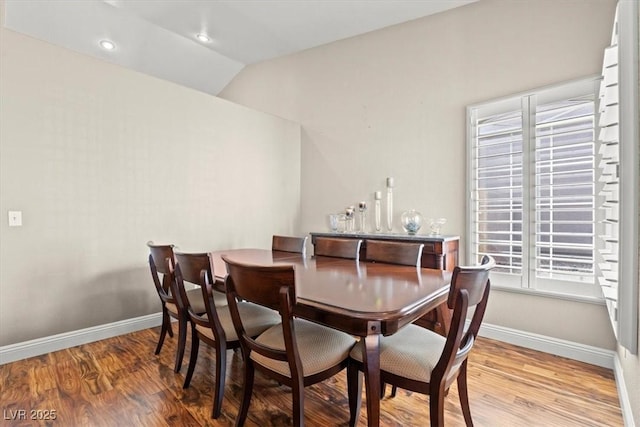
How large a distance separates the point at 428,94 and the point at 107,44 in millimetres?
4073

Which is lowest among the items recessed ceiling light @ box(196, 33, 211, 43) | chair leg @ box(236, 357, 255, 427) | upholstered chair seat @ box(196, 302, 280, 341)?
chair leg @ box(236, 357, 255, 427)

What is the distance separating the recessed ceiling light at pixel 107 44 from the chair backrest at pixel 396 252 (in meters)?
4.24

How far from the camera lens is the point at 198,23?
11.8 ft

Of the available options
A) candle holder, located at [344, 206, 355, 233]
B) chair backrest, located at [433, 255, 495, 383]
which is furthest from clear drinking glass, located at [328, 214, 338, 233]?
chair backrest, located at [433, 255, 495, 383]

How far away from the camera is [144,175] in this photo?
9.91 ft

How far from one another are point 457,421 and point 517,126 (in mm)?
2338

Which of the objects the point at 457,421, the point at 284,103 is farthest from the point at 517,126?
the point at 284,103

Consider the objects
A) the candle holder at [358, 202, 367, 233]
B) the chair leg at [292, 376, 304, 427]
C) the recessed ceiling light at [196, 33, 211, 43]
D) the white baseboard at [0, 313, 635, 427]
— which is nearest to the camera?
the chair leg at [292, 376, 304, 427]

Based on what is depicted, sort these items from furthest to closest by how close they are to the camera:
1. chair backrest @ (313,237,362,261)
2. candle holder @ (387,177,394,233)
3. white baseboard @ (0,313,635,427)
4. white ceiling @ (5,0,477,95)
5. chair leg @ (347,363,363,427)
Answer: candle holder @ (387,177,394,233) < white ceiling @ (5,0,477,95) < chair backrest @ (313,237,362,261) < white baseboard @ (0,313,635,427) < chair leg @ (347,363,363,427)

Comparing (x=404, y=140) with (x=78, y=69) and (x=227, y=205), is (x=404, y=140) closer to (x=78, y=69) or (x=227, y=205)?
(x=227, y=205)

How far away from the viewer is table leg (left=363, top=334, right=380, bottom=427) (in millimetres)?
1194

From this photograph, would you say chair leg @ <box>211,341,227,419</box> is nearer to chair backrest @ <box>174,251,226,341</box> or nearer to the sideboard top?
chair backrest @ <box>174,251,226,341</box>

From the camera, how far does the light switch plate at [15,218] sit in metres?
2.30

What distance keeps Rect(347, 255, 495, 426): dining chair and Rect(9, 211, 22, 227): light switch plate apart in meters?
2.66
